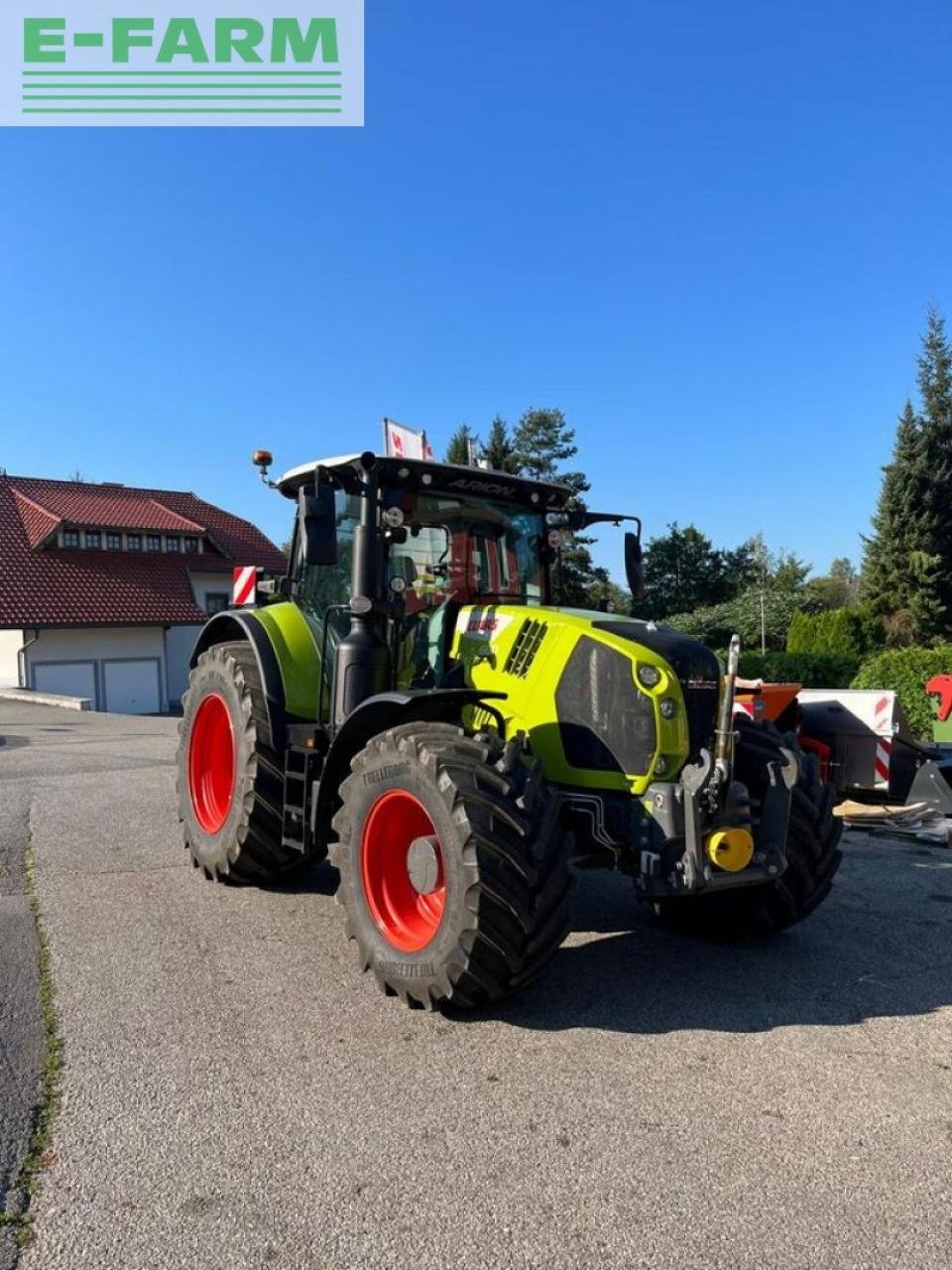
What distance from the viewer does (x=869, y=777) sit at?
833cm

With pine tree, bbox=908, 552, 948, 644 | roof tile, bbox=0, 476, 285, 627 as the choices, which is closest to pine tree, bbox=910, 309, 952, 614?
pine tree, bbox=908, 552, 948, 644

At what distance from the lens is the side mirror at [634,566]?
560cm

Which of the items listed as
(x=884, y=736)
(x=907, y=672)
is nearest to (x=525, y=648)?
(x=884, y=736)

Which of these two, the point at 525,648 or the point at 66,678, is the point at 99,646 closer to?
the point at 66,678

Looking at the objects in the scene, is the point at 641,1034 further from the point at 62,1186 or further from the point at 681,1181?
the point at 62,1186

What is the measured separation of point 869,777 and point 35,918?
6.64 metres

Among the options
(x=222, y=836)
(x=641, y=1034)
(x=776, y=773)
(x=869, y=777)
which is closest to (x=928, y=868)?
(x=869, y=777)

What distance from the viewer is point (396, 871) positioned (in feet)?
14.0

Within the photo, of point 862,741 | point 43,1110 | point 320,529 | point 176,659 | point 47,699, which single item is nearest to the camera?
point 43,1110

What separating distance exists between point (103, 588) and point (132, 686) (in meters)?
2.93

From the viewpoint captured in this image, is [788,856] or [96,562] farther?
[96,562]

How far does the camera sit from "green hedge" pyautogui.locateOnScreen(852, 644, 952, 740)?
A: 14867 mm

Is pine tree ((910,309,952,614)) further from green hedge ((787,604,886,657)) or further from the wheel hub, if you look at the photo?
the wheel hub

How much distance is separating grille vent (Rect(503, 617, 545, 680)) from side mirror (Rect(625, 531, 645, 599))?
1.31 metres
